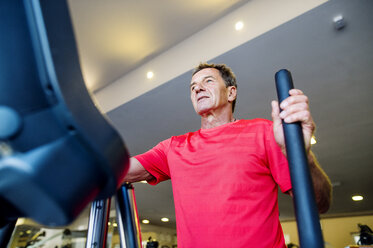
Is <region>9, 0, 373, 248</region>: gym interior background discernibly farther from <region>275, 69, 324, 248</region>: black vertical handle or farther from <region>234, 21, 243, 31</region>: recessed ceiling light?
<region>275, 69, 324, 248</region>: black vertical handle

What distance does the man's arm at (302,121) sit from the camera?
40 centimetres

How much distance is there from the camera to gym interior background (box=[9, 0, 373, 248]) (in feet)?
7.83

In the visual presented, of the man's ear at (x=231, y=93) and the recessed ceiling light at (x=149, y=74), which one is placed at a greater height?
the recessed ceiling light at (x=149, y=74)

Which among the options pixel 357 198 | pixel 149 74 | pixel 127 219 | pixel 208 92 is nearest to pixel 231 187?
pixel 127 219

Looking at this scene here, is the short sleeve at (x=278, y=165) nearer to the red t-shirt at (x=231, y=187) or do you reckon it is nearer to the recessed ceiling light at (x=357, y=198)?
the red t-shirt at (x=231, y=187)

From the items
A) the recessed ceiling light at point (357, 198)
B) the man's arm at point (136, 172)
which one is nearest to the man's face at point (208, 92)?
the man's arm at point (136, 172)

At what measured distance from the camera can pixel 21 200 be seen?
0.23 meters

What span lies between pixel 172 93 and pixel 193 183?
229 centimetres

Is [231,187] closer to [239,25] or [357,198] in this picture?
[239,25]

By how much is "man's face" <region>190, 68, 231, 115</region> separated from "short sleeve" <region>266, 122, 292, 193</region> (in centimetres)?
46

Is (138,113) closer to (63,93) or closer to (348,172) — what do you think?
(63,93)

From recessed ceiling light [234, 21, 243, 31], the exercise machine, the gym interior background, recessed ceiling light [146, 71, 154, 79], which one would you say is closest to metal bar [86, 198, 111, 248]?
the exercise machine

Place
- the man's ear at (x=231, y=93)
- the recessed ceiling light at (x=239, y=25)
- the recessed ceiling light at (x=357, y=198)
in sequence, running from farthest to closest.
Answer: the recessed ceiling light at (x=357, y=198) → the recessed ceiling light at (x=239, y=25) → the man's ear at (x=231, y=93)

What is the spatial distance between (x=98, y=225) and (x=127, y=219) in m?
0.07
